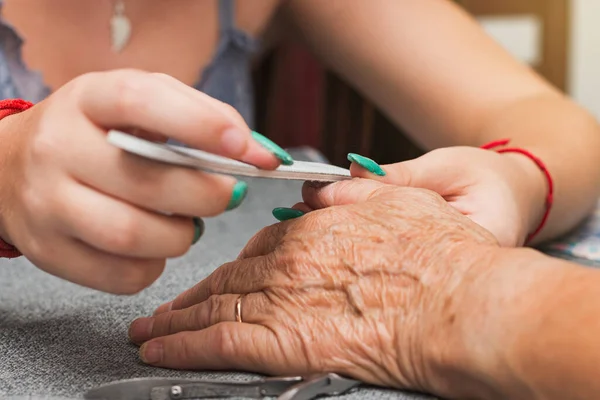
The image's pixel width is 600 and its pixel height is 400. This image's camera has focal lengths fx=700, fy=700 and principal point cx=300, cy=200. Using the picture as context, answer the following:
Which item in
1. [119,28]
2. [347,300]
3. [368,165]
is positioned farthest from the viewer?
[119,28]

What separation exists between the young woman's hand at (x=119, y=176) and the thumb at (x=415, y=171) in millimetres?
144

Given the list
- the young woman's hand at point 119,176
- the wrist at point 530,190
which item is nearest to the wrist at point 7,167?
the young woman's hand at point 119,176

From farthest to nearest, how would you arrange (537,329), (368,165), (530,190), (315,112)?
(315,112)
(530,190)
(368,165)
(537,329)

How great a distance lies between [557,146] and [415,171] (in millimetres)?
355

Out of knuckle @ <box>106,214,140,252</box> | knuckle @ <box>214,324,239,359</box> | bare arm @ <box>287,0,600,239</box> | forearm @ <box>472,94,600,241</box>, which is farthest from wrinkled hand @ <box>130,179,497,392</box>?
bare arm @ <box>287,0,600,239</box>

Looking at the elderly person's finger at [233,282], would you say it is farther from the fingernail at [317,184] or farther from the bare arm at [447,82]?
the bare arm at [447,82]

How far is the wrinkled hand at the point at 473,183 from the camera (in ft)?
2.06

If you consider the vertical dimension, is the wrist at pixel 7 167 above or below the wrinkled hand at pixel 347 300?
above

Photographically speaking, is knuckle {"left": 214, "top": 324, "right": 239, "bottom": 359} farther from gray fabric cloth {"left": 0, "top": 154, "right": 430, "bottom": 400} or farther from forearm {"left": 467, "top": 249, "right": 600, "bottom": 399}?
forearm {"left": 467, "top": 249, "right": 600, "bottom": 399}

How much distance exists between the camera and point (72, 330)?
1.92 feet

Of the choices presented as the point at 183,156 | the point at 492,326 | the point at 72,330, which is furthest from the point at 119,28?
the point at 492,326

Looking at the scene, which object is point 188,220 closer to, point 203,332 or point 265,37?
point 203,332

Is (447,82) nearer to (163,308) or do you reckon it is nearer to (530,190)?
(530,190)

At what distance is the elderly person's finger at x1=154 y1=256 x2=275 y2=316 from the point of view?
538mm
